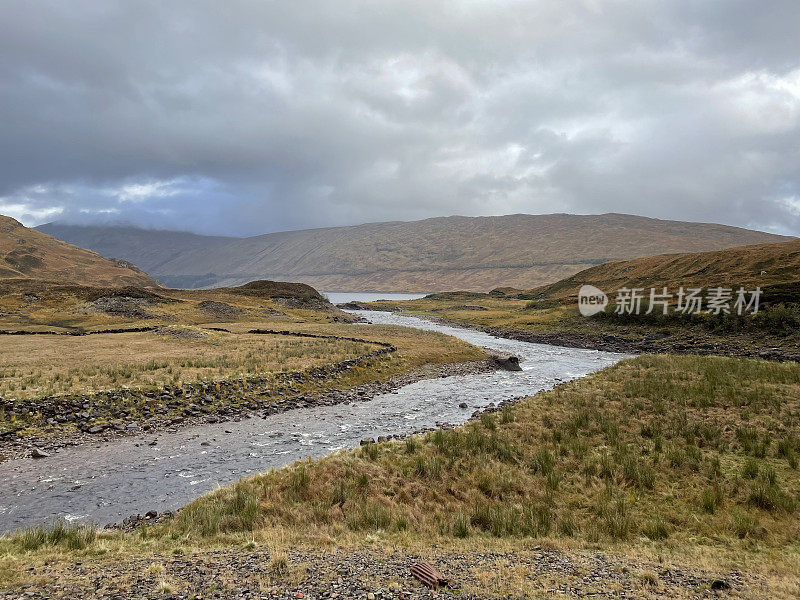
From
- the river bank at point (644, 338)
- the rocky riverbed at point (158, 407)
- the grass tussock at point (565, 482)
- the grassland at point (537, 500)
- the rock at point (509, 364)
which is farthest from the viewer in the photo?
the river bank at point (644, 338)

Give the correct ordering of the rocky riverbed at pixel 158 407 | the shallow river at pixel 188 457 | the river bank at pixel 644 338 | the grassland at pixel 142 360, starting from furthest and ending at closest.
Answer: the river bank at pixel 644 338
the grassland at pixel 142 360
the rocky riverbed at pixel 158 407
the shallow river at pixel 188 457

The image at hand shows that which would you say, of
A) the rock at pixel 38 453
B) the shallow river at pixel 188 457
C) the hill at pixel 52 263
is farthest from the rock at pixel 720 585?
the hill at pixel 52 263

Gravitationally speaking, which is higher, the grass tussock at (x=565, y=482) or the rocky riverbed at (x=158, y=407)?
the grass tussock at (x=565, y=482)

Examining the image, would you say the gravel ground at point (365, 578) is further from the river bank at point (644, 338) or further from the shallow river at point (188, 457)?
the river bank at point (644, 338)

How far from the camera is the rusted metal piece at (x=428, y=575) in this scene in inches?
296

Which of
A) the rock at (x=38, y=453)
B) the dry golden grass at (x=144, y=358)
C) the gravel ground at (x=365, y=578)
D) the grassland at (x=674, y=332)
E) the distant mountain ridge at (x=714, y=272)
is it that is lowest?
the rock at (x=38, y=453)

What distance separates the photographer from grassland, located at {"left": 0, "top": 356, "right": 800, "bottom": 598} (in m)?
9.23

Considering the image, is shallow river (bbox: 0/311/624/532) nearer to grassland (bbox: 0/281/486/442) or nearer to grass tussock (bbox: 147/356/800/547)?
grass tussock (bbox: 147/356/800/547)

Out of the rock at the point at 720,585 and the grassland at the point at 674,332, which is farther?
the grassland at the point at 674,332

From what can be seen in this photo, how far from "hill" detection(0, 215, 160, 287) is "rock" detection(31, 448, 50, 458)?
154 m

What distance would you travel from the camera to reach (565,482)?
13812 mm

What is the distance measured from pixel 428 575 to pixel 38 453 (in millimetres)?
17645

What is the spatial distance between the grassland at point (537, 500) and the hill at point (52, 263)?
543ft

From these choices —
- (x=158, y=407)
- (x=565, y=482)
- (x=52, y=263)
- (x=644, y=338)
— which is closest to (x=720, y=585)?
(x=565, y=482)
